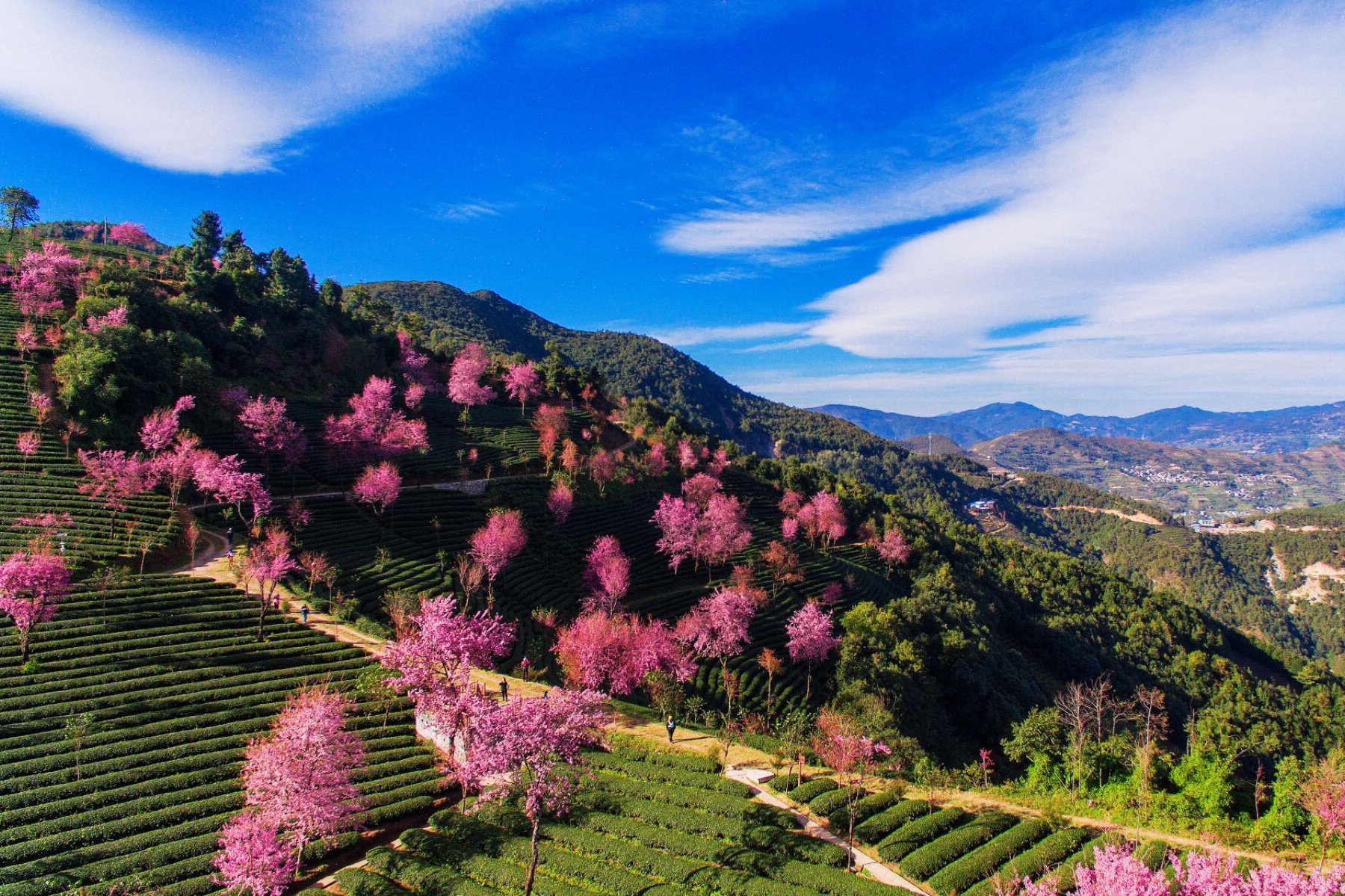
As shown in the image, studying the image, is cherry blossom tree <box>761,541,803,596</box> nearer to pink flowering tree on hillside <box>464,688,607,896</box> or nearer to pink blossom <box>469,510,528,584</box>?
pink blossom <box>469,510,528,584</box>

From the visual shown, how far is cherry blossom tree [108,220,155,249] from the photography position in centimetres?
10756

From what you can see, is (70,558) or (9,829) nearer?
(9,829)

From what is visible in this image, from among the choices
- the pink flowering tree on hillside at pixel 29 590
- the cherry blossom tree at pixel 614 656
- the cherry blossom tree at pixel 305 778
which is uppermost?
the pink flowering tree on hillside at pixel 29 590

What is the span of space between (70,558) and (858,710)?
50.2 m

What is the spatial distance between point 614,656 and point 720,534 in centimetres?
2909

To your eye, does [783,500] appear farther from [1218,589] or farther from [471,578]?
[1218,589]

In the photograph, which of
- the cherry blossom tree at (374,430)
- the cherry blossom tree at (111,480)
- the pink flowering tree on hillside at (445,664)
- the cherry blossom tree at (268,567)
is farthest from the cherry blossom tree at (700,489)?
the cherry blossom tree at (111,480)

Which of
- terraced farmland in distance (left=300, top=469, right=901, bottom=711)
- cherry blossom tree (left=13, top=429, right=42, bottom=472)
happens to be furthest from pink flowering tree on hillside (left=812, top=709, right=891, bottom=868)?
cherry blossom tree (left=13, top=429, right=42, bottom=472)

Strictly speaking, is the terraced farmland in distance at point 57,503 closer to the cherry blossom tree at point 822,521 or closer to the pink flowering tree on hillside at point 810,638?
the pink flowering tree on hillside at point 810,638

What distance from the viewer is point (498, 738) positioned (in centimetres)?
1828

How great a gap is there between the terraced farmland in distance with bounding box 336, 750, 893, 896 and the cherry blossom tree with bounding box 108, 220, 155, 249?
134 metres

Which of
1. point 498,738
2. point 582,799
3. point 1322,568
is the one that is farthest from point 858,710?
point 1322,568

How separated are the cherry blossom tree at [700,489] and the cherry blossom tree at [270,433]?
4336 centimetres

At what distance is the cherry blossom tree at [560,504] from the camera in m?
65.0
